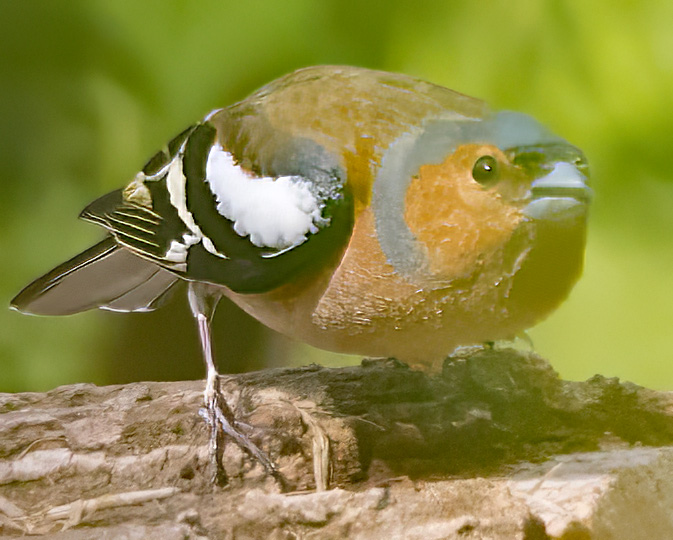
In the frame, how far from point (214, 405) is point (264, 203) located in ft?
0.97

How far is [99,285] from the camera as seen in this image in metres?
0.99

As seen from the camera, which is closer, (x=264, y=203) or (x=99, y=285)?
(x=264, y=203)

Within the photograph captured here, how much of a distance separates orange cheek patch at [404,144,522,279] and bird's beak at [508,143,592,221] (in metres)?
0.02

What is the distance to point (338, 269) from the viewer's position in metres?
0.75

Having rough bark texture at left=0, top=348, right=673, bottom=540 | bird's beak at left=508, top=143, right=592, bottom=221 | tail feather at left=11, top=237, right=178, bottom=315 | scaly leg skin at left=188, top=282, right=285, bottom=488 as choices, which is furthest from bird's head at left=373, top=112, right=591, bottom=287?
tail feather at left=11, top=237, right=178, bottom=315

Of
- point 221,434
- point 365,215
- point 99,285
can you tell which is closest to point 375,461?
point 221,434

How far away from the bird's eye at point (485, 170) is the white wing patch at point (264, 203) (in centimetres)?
17

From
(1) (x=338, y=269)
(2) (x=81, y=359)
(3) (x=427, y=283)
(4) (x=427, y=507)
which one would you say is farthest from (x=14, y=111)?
(4) (x=427, y=507)

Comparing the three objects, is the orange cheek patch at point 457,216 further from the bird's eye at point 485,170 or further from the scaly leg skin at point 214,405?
the scaly leg skin at point 214,405

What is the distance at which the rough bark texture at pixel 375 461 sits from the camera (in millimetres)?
703

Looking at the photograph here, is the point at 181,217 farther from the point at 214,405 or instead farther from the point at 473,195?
the point at 473,195

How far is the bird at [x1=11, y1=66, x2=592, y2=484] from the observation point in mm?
660

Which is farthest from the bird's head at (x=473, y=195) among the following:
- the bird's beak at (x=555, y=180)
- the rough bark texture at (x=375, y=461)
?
the rough bark texture at (x=375, y=461)

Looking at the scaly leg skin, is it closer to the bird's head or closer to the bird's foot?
the bird's foot
